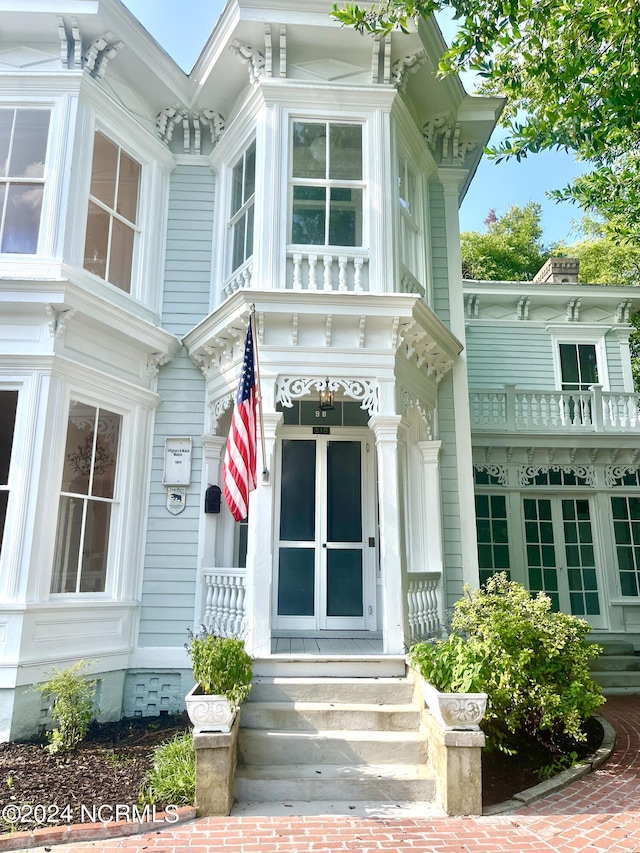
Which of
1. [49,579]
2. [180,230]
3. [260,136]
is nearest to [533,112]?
[260,136]

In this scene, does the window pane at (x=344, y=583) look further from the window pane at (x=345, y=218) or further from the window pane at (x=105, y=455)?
the window pane at (x=345, y=218)

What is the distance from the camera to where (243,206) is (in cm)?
712

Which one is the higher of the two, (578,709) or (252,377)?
(252,377)

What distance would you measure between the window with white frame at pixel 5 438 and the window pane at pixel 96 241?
1719 mm

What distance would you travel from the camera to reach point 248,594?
5.60 meters

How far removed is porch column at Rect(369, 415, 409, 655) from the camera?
18.2ft

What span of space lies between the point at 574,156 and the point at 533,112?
2.81ft

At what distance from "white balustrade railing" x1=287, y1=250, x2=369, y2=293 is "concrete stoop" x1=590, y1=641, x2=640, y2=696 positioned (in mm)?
6319

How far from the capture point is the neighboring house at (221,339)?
5828 millimetres

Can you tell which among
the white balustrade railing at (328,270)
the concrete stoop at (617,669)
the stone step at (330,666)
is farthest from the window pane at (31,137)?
the concrete stoop at (617,669)

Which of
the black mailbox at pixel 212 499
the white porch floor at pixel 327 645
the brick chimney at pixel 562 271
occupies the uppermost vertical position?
the brick chimney at pixel 562 271

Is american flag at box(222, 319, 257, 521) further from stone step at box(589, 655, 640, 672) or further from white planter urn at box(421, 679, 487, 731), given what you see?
stone step at box(589, 655, 640, 672)

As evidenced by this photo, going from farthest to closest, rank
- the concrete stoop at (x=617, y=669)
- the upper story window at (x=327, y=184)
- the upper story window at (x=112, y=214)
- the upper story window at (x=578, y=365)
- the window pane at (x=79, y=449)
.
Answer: the upper story window at (x=578, y=365) → the concrete stoop at (x=617, y=669) → the upper story window at (x=112, y=214) → the upper story window at (x=327, y=184) → the window pane at (x=79, y=449)

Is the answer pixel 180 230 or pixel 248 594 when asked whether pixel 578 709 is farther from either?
pixel 180 230
